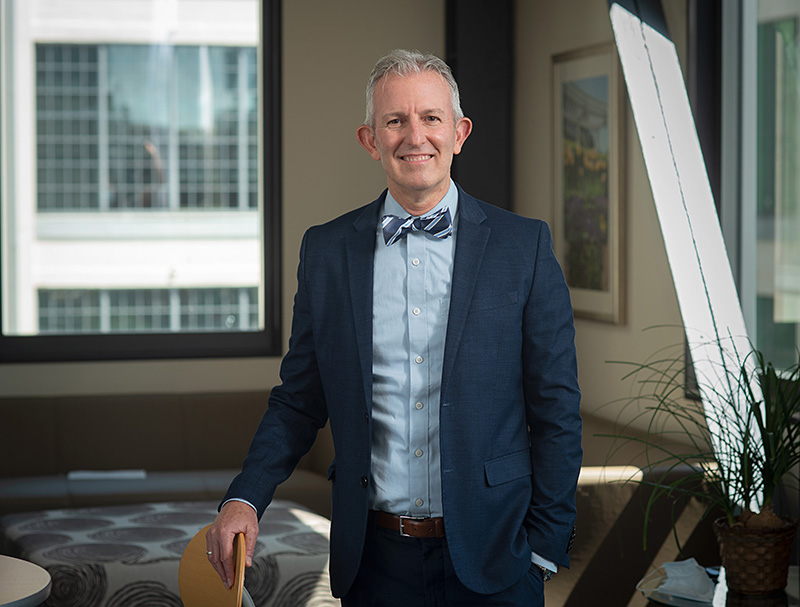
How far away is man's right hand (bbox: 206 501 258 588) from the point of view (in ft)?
4.77

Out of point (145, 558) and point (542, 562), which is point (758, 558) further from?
point (145, 558)

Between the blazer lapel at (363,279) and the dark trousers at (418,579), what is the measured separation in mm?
241

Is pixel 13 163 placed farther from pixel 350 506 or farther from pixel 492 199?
pixel 350 506

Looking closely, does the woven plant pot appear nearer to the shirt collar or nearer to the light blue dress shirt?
the light blue dress shirt

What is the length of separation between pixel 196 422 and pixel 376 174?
1596mm

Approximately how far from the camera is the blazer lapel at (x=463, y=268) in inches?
61.5

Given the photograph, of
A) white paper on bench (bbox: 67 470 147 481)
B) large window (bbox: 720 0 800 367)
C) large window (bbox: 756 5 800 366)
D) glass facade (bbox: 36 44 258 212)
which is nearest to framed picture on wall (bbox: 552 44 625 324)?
large window (bbox: 720 0 800 367)

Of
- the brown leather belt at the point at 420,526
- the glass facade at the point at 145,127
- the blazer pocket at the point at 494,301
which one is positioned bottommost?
the brown leather belt at the point at 420,526

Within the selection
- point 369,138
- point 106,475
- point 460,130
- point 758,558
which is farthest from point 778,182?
point 106,475

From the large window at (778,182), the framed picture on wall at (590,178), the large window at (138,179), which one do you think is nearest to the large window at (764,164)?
the large window at (778,182)

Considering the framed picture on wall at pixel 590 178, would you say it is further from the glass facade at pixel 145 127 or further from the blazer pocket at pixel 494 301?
the blazer pocket at pixel 494 301

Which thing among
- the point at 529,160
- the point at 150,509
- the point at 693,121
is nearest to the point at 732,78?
the point at 693,121

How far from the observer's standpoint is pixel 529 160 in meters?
4.83

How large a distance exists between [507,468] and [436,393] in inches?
6.7
